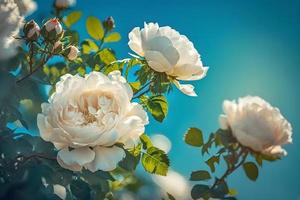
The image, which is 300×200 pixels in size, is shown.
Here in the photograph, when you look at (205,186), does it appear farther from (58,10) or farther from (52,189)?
(58,10)

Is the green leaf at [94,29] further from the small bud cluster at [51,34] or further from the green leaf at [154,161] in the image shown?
the green leaf at [154,161]

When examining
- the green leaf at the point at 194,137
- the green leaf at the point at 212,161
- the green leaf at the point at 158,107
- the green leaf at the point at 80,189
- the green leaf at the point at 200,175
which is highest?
the green leaf at the point at 158,107

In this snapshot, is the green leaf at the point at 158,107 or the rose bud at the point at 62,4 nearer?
the green leaf at the point at 158,107

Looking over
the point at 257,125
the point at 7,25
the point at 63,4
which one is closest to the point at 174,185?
the point at 257,125

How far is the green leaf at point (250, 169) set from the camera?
69cm

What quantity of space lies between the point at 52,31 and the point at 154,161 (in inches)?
9.1

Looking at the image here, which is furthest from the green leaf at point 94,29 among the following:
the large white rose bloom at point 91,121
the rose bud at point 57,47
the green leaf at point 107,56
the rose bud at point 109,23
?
the large white rose bloom at point 91,121

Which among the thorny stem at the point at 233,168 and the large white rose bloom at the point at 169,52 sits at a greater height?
the large white rose bloom at the point at 169,52

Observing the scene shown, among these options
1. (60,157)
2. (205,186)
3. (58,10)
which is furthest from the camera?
(58,10)

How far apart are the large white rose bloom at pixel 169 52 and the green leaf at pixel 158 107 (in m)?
0.03

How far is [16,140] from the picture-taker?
28.4 inches

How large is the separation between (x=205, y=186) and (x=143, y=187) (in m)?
0.08

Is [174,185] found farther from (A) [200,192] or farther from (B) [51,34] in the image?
(B) [51,34]

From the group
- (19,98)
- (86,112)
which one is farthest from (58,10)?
(86,112)
